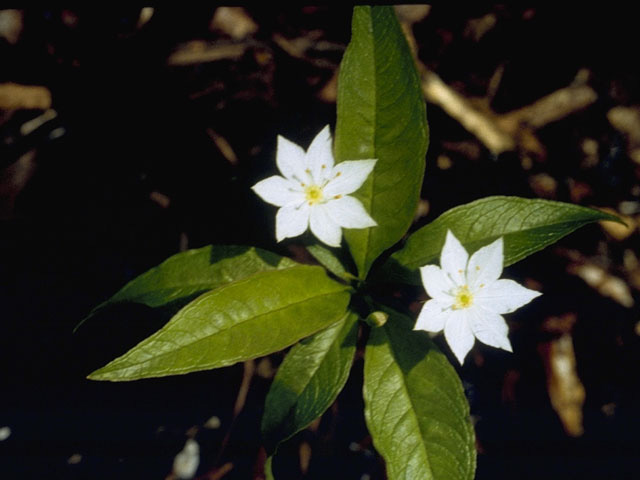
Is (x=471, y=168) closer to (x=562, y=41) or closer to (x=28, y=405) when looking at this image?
(x=562, y=41)

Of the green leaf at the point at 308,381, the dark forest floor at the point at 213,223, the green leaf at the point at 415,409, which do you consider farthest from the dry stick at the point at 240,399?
the green leaf at the point at 415,409

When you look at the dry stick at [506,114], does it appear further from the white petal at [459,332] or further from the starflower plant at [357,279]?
the white petal at [459,332]

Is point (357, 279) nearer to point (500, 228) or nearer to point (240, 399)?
point (500, 228)

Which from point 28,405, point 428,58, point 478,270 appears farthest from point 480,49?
point 28,405

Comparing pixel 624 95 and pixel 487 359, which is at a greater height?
pixel 624 95

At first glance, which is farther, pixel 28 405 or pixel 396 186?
pixel 28 405

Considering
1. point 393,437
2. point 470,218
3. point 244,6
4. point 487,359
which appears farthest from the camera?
point 244,6

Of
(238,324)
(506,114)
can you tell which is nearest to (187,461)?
(238,324)
